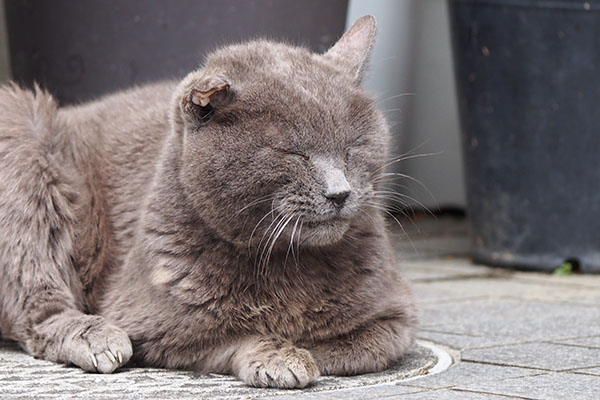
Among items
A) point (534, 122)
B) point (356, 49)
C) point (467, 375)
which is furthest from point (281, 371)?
point (534, 122)

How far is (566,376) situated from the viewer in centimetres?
284

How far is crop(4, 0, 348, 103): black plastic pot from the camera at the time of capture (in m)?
4.37

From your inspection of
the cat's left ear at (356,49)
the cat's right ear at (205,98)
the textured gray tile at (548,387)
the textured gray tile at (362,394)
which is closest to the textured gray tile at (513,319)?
the textured gray tile at (548,387)

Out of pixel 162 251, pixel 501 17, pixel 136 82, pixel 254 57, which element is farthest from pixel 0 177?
pixel 501 17

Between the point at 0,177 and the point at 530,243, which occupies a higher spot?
the point at 0,177

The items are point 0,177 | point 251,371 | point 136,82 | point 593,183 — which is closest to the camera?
point 251,371

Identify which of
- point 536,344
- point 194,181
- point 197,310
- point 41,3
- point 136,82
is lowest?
point 536,344

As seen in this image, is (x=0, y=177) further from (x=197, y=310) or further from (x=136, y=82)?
(x=136, y=82)

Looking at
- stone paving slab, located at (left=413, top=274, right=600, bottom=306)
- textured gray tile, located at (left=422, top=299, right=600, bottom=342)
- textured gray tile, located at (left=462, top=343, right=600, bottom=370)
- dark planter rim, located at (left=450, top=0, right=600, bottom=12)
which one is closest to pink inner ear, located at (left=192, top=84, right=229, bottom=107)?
textured gray tile, located at (left=462, top=343, right=600, bottom=370)

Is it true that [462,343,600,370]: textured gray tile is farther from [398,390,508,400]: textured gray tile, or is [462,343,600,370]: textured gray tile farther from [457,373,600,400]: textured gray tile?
[398,390,508,400]: textured gray tile

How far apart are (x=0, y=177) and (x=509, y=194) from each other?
2.87 m

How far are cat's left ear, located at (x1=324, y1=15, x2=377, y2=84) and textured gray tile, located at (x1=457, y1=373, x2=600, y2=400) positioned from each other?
37.7 inches

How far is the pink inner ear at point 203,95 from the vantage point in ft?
8.89

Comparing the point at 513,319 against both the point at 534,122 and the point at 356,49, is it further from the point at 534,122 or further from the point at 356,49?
the point at 534,122
